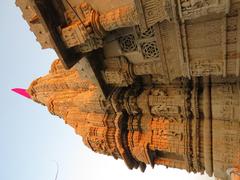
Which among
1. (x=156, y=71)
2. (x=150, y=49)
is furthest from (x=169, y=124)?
(x=150, y=49)

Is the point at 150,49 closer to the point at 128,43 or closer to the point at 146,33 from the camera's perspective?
the point at 146,33

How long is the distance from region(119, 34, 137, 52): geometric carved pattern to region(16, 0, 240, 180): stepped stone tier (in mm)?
33

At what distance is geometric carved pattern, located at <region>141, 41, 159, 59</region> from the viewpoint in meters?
8.72

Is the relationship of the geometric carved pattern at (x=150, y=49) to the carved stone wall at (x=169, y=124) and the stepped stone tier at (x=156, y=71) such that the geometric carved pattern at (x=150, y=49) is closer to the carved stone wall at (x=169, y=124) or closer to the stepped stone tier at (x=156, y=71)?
the stepped stone tier at (x=156, y=71)

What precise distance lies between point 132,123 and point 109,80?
2.05 meters

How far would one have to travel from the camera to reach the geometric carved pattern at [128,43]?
29.9ft

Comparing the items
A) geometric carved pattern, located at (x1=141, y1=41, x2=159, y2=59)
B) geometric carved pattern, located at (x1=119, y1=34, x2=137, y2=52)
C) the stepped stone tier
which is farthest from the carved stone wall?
geometric carved pattern, located at (x1=141, y1=41, x2=159, y2=59)

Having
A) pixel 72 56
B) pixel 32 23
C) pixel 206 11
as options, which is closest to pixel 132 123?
pixel 72 56

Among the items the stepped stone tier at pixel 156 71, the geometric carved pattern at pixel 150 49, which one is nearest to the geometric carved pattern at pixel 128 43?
the stepped stone tier at pixel 156 71

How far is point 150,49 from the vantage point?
28.9 feet

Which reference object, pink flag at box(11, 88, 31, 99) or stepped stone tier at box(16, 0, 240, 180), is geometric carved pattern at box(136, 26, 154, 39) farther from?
pink flag at box(11, 88, 31, 99)

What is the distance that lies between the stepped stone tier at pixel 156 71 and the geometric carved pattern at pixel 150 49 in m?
0.03

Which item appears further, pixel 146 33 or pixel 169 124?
pixel 169 124

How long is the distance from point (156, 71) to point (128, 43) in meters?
1.28
